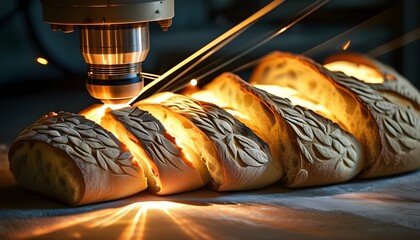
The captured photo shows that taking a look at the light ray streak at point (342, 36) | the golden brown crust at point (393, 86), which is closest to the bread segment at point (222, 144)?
the golden brown crust at point (393, 86)

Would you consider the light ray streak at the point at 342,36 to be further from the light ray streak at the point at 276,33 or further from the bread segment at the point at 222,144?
the bread segment at the point at 222,144

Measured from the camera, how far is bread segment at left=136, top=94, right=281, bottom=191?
87.3 inches

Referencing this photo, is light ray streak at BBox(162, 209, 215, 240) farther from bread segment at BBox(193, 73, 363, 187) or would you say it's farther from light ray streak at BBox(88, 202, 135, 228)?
bread segment at BBox(193, 73, 363, 187)

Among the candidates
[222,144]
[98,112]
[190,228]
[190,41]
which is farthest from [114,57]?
[190,41]

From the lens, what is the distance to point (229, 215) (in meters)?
2.10

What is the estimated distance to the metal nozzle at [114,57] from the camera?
7.20 feet

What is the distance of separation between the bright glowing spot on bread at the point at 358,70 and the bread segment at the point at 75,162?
0.80m

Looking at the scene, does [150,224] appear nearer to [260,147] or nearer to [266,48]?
[260,147]

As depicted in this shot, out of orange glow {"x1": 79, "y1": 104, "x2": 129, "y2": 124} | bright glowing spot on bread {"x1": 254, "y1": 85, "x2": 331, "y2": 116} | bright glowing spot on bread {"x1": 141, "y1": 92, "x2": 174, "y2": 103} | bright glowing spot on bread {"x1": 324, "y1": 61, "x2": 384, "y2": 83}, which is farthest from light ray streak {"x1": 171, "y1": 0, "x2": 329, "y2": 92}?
orange glow {"x1": 79, "y1": 104, "x2": 129, "y2": 124}

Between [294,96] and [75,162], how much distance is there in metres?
0.73

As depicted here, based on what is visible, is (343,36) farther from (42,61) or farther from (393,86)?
(42,61)

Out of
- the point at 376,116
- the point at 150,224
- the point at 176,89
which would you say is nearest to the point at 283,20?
the point at 176,89

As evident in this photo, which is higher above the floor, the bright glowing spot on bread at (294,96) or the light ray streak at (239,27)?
the light ray streak at (239,27)

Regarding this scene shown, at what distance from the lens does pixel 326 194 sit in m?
2.29
